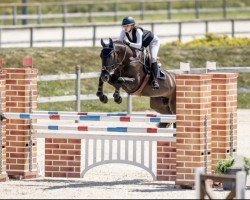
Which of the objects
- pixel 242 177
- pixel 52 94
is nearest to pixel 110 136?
pixel 242 177

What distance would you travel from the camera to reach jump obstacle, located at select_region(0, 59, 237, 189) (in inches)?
752

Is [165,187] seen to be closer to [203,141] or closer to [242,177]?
[203,141]

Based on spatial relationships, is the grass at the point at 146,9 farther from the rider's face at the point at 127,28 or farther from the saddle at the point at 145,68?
the rider's face at the point at 127,28

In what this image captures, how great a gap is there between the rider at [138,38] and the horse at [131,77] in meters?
0.09

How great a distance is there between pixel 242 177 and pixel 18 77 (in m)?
6.11

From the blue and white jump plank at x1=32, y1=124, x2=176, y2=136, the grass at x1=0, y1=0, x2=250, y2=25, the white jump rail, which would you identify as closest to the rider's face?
the white jump rail

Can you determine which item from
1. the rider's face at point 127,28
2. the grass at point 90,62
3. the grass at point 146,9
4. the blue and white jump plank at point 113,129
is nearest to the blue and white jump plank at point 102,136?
the blue and white jump plank at point 113,129

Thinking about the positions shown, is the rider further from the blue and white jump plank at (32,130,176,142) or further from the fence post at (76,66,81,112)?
the fence post at (76,66,81,112)

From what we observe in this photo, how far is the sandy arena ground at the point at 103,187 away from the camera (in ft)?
59.9

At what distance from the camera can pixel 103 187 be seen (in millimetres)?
19391

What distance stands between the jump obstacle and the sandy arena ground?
0.25 metres

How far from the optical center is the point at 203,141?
1908 centimetres

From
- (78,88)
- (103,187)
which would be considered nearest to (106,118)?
(103,187)

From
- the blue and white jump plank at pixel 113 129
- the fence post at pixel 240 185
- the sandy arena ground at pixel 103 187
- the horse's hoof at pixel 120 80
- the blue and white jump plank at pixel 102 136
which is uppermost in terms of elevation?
the horse's hoof at pixel 120 80
